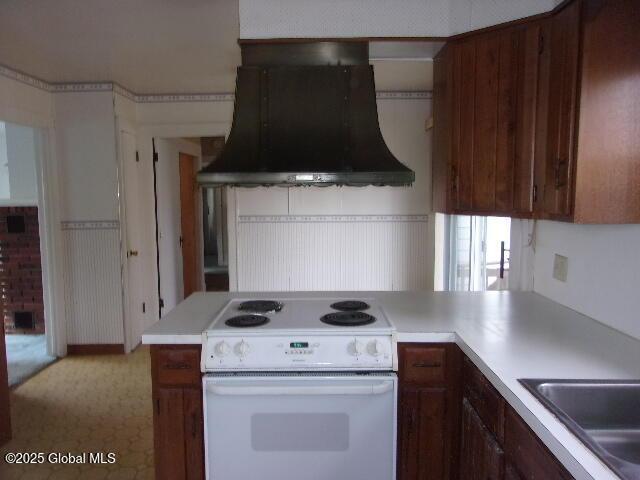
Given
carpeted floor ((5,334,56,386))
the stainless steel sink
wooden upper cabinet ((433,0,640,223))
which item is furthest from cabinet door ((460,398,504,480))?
carpeted floor ((5,334,56,386))

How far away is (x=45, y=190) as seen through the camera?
3.54 m

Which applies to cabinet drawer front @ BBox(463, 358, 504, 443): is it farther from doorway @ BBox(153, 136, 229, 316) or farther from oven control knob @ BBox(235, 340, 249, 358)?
doorway @ BBox(153, 136, 229, 316)

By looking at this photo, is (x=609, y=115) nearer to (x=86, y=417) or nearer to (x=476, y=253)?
(x=476, y=253)

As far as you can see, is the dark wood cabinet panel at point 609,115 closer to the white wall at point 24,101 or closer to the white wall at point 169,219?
the white wall at point 24,101

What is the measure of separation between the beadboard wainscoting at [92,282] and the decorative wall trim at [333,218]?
1122mm

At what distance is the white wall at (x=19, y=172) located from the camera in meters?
4.07

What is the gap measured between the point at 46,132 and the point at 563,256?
3689 mm

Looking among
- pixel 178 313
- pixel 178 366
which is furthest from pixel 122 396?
pixel 178 366

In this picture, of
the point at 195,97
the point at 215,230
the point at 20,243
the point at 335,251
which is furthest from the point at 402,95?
the point at 215,230

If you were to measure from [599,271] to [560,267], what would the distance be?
0.95 feet

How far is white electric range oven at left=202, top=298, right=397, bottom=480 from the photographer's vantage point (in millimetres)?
1704

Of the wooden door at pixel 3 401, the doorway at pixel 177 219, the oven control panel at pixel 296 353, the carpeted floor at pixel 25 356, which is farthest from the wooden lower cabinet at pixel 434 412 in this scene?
the carpeted floor at pixel 25 356

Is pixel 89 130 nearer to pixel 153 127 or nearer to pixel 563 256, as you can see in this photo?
pixel 153 127

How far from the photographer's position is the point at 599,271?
1.73 m
